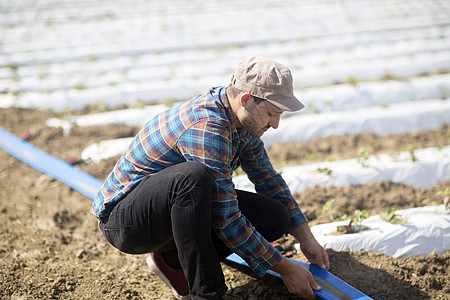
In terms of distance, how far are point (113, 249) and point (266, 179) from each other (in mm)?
966

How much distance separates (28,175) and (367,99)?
2992 millimetres

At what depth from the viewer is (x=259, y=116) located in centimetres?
164

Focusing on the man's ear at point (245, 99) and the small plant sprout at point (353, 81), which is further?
the small plant sprout at point (353, 81)

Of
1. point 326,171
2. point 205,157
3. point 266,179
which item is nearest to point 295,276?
point 266,179

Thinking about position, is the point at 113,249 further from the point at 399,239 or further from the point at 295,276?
the point at 399,239

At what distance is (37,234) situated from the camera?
8.06ft

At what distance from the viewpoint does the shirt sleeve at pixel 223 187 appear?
155cm

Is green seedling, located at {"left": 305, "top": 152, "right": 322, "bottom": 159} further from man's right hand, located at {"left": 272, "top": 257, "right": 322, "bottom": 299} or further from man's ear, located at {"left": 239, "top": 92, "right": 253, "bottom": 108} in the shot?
man's ear, located at {"left": 239, "top": 92, "right": 253, "bottom": 108}

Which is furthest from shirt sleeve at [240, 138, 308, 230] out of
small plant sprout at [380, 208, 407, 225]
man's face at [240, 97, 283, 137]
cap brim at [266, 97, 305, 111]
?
small plant sprout at [380, 208, 407, 225]

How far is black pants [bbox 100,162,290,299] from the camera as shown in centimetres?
153

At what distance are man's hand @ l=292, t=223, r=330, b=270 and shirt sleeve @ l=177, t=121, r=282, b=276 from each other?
1.13 ft

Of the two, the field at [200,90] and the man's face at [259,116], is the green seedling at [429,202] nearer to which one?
the field at [200,90]

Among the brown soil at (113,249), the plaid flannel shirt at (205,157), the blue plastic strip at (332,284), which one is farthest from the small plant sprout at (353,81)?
the plaid flannel shirt at (205,157)

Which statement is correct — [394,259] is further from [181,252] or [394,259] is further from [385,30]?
[385,30]
